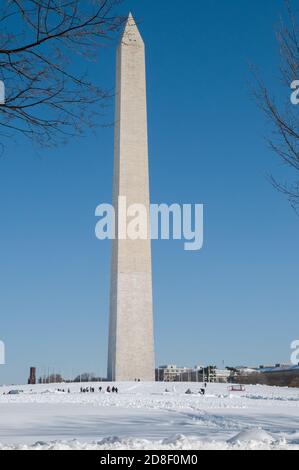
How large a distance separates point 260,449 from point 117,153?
34945 millimetres

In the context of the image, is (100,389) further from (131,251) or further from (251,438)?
(251,438)

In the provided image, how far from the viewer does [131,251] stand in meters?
38.8

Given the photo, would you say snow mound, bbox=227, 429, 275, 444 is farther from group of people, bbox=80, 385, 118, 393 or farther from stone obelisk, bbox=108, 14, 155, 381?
stone obelisk, bbox=108, 14, 155, 381

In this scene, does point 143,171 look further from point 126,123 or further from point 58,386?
point 58,386

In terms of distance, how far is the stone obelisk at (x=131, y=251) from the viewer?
37844 mm

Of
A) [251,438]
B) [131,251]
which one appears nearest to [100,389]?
[131,251]

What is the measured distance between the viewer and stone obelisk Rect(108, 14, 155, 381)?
3784 centimetres

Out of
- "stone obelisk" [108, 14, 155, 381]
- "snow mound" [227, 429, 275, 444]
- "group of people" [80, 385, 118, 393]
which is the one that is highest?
"stone obelisk" [108, 14, 155, 381]

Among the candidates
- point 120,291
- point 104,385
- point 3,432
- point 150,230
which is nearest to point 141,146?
point 150,230

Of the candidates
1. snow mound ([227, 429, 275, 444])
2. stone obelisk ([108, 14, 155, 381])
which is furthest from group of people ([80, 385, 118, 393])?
snow mound ([227, 429, 275, 444])

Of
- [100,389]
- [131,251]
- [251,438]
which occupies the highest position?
[131,251]
